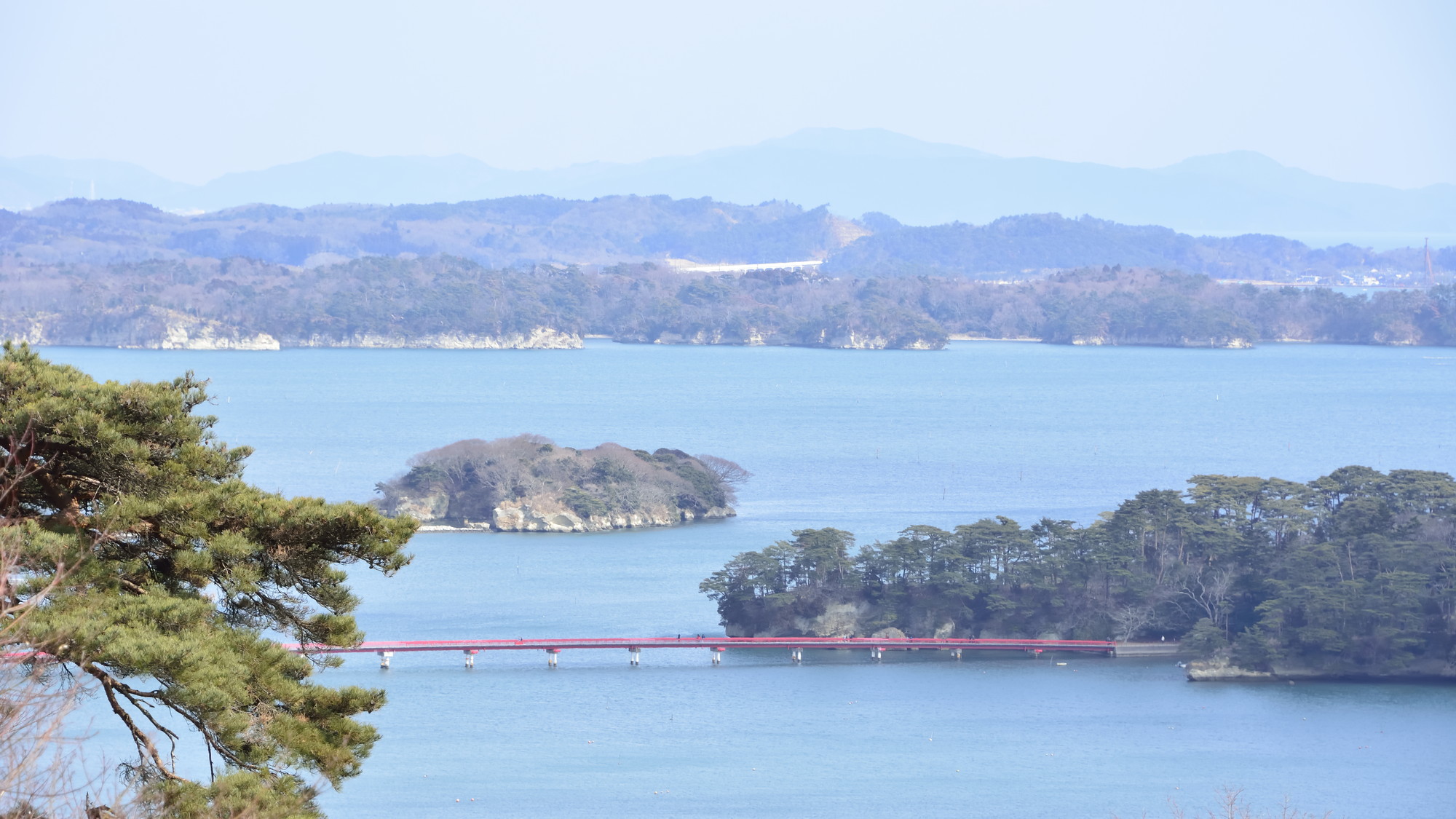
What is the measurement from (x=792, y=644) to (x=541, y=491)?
64.1ft

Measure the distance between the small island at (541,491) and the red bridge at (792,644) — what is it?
1645 cm

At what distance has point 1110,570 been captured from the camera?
36.8m

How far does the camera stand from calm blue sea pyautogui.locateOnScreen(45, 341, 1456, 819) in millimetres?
26984

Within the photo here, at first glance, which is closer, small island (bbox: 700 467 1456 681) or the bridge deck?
the bridge deck

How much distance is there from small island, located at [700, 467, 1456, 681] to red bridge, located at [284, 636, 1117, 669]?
0.35m

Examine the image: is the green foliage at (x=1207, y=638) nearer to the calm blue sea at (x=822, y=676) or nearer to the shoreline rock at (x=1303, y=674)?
the shoreline rock at (x=1303, y=674)

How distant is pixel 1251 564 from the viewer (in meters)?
37.2

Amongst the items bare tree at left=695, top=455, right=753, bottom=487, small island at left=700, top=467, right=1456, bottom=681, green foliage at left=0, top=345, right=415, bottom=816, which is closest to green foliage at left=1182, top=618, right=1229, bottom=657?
small island at left=700, top=467, right=1456, bottom=681

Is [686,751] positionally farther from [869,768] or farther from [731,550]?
[731,550]

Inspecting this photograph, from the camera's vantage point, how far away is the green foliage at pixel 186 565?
7.96 meters

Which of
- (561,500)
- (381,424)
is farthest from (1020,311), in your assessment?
(561,500)

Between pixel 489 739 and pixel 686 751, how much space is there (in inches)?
139

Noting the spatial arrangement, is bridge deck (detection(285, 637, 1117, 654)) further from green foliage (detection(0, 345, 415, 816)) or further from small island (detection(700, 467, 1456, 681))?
green foliage (detection(0, 345, 415, 816))

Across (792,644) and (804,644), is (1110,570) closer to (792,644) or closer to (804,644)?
(804,644)
